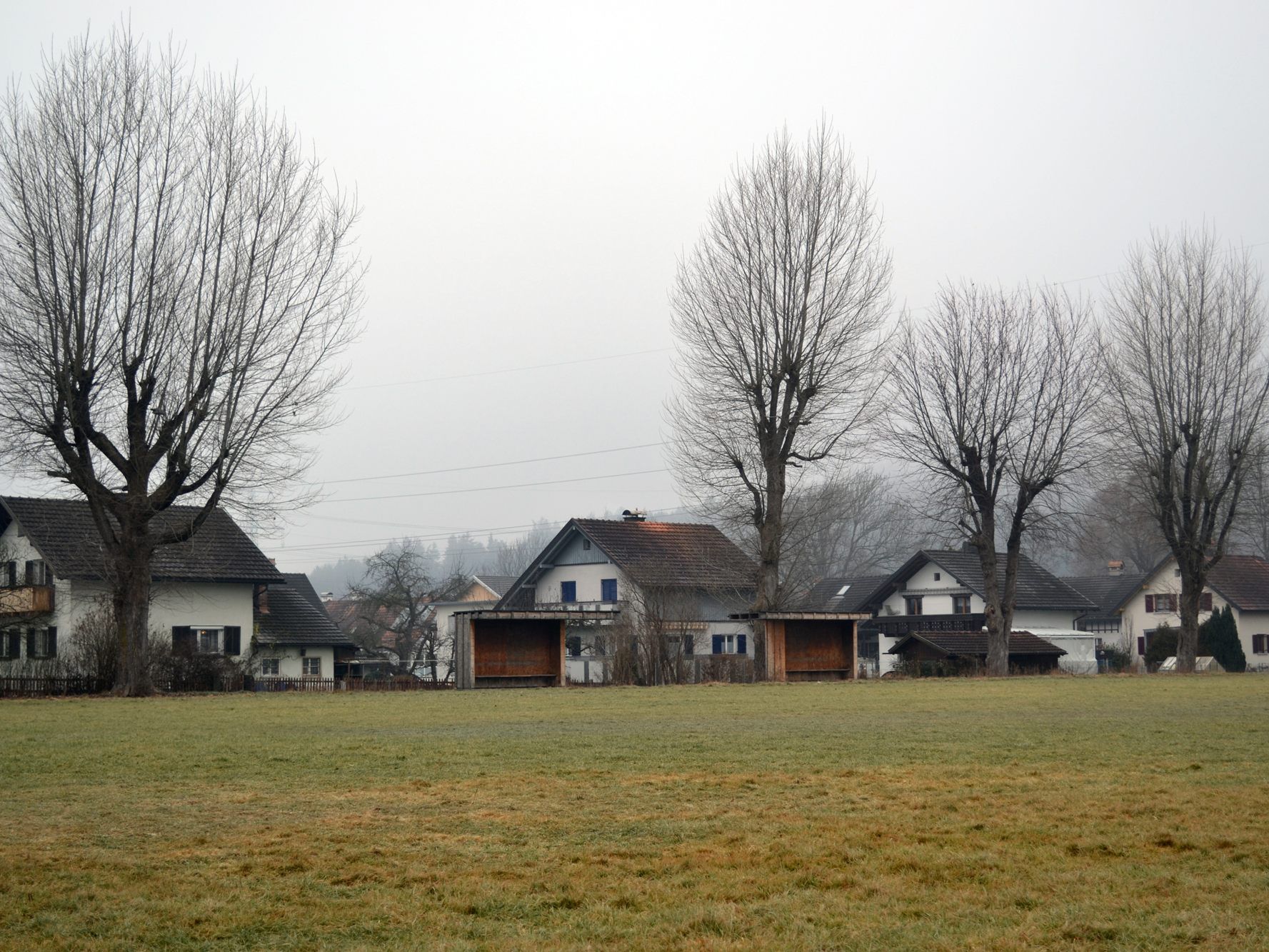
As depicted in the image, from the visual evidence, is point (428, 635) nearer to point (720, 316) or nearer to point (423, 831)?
point (720, 316)

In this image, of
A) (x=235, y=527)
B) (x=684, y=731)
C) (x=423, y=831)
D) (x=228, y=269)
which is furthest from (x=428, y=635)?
(x=423, y=831)

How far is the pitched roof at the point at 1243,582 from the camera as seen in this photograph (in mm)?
67188

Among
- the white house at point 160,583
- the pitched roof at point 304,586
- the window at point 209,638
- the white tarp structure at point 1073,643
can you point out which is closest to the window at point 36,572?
the white house at point 160,583

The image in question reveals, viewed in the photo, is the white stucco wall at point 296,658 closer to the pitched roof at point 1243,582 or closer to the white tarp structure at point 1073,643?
the white tarp structure at point 1073,643

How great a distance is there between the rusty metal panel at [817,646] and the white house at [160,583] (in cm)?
1868

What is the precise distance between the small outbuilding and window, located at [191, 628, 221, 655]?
27432mm

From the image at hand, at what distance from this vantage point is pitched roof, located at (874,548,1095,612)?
209 feet

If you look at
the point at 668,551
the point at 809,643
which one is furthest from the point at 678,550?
the point at 809,643

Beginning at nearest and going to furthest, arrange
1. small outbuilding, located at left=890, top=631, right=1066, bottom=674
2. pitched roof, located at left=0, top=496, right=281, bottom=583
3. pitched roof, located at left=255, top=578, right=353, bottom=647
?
pitched roof, located at left=0, top=496, right=281, bottom=583 → pitched roof, located at left=255, top=578, right=353, bottom=647 → small outbuilding, located at left=890, top=631, right=1066, bottom=674

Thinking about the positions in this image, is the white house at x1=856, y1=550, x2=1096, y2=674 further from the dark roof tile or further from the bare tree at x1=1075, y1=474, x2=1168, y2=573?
the dark roof tile

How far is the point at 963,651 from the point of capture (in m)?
54.0

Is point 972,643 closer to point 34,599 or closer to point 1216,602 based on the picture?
point 1216,602

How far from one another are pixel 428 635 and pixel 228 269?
33.5 meters

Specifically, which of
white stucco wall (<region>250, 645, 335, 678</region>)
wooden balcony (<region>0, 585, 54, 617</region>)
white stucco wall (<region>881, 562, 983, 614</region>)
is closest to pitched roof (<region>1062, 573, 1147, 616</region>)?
white stucco wall (<region>881, 562, 983, 614</region>)
